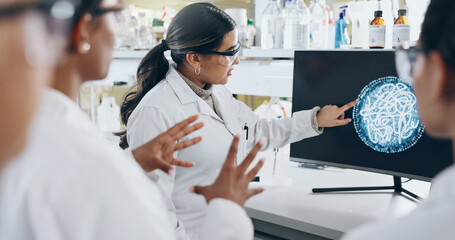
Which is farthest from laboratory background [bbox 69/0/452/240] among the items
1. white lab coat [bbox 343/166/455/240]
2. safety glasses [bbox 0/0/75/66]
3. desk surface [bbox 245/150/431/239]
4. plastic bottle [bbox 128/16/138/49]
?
plastic bottle [bbox 128/16/138/49]

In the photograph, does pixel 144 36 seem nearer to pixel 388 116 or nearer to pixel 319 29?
pixel 319 29

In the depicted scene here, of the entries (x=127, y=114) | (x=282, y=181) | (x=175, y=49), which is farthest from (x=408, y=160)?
(x=127, y=114)

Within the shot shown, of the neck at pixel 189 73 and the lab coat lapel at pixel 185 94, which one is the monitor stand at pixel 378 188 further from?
the neck at pixel 189 73

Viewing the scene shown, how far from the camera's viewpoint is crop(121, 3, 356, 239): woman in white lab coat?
1.63 meters

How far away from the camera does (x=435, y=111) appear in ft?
2.45

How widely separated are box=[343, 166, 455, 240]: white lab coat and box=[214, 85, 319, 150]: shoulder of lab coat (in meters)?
1.06

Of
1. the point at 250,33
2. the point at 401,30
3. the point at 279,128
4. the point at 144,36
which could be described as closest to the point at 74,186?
the point at 279,128

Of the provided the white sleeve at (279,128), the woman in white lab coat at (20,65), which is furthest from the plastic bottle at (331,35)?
the woman in white lab coat at (20,65)

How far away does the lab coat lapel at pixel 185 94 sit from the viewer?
1710 mm

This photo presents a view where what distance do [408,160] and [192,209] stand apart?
0.82 meters

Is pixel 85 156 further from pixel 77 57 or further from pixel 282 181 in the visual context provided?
pixel 282 181

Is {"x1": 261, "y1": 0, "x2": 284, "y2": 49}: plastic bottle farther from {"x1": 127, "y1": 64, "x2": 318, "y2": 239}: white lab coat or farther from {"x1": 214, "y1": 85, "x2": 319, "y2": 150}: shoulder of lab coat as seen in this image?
{"x1": 127, "y1": 64, "x2": 318, "y2": 239}: white lab coat

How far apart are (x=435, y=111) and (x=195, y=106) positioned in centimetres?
111

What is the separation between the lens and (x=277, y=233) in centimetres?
154
